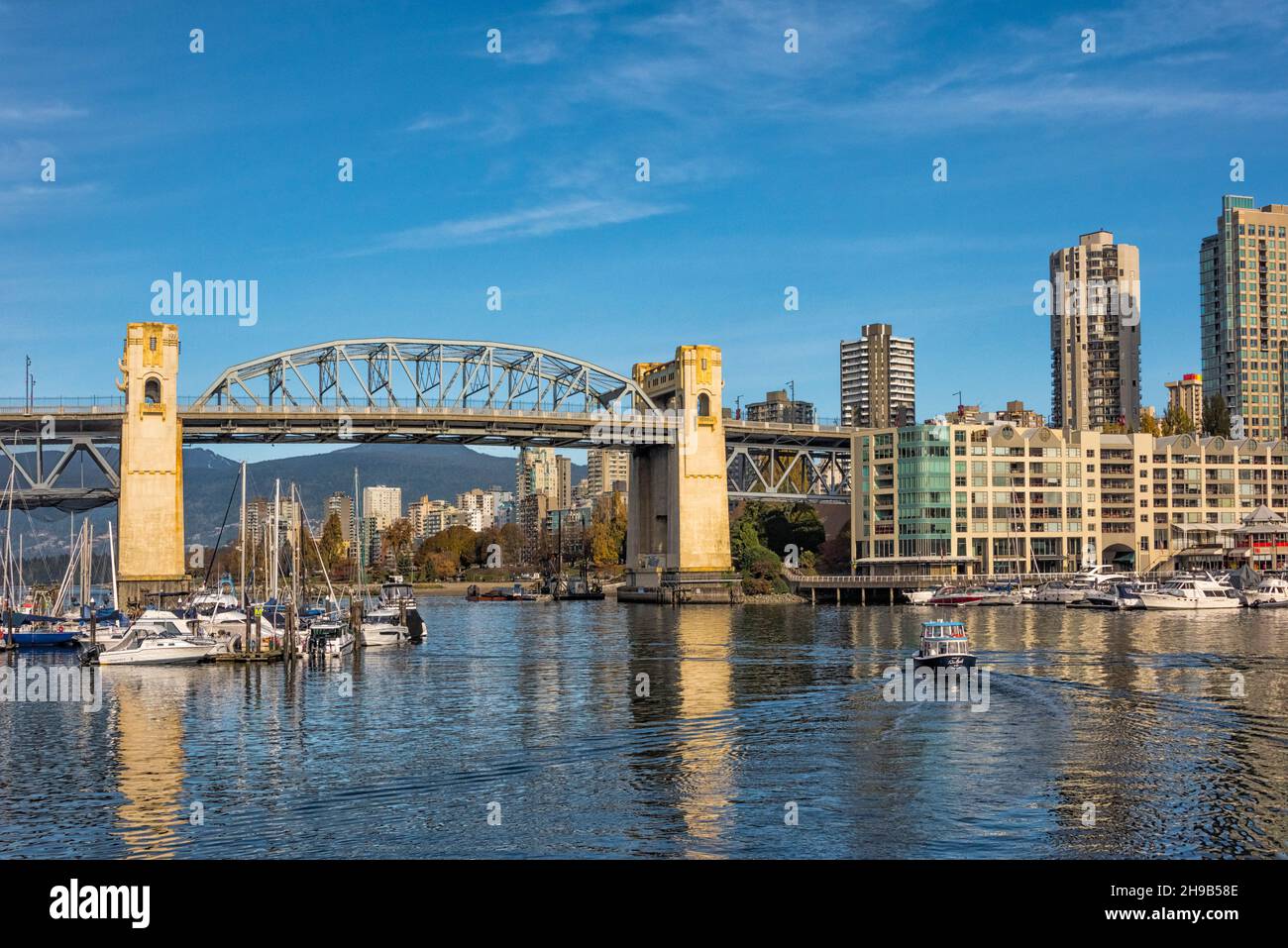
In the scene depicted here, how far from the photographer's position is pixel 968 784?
1256 inches

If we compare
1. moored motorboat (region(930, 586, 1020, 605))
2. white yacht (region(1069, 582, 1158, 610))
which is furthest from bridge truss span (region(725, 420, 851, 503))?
white yacht (region(1069, 582, 1158, 610))

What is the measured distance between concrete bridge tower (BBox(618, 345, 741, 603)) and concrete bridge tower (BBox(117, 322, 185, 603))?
49.6 meters

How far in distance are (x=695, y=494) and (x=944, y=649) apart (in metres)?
80.4

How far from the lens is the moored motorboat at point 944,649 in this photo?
5541 cm

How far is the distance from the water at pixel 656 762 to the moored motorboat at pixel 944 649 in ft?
6.20

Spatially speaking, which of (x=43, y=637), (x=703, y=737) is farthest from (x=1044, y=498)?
(x=703, y=737)

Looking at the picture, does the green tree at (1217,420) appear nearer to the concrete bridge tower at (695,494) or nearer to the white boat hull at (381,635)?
the concrete bridge tower at (695,494)

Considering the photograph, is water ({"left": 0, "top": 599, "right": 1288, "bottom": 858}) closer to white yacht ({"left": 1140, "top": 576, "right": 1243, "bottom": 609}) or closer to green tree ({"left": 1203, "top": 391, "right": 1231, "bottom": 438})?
white yacht ({"left": 1140, "top": 576, "right": 1243, "bottom": 609})

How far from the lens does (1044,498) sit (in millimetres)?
152375

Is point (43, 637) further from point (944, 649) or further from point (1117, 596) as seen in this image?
point (1117, 596)

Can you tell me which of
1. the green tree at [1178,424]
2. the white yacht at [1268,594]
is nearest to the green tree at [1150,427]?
the green tree at [1178,424]

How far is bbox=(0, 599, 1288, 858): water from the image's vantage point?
26.9 meters
